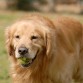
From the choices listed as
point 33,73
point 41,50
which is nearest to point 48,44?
point 41,50

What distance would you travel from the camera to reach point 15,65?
668 centimetres

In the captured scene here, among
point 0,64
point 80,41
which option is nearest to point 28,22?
point 80,41

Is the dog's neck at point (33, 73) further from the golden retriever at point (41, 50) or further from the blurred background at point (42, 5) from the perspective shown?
the blurred background at point (42, 5)

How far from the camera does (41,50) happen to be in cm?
641

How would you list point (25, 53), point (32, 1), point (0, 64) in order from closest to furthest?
point (25, 53) < point (0, 64) < point (32, 1)

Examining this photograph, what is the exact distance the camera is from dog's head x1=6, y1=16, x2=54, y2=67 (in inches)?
243

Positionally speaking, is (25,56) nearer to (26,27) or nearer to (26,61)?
(26,61)

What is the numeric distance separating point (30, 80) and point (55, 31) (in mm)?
876

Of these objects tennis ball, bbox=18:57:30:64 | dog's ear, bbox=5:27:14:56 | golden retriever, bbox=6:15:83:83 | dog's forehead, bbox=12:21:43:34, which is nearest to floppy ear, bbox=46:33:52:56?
golden retriever, bbox=6:15:83:83

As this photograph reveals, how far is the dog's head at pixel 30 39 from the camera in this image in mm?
6164

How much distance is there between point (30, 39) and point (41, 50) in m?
0.29

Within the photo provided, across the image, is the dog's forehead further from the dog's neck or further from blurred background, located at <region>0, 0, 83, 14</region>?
blurred background, located at <region>0, 0, 83, 14</region>

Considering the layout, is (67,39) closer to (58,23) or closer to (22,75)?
(58,23)

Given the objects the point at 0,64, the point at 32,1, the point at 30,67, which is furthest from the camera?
the point at 32,1
